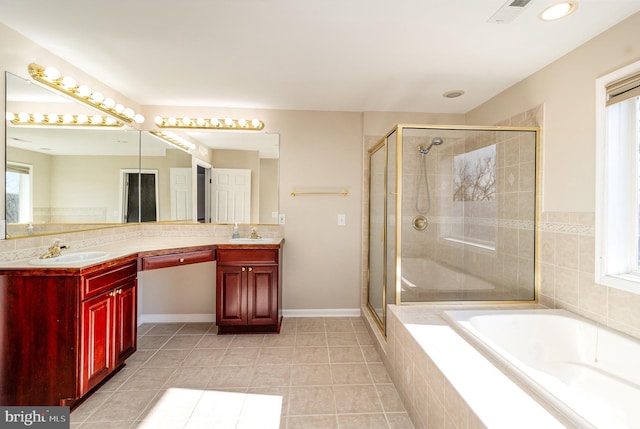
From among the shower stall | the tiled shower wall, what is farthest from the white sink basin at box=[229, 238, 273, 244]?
the tiled shower wall

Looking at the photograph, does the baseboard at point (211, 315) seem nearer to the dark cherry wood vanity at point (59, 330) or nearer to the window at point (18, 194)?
the dark cherry wood vanity at point (59, 330)

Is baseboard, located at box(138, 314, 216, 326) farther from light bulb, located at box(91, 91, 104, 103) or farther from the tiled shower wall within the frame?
the tiled shower wall

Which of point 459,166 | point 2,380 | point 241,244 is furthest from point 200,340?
point 459,166

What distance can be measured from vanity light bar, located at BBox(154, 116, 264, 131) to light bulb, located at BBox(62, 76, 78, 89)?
87 cm

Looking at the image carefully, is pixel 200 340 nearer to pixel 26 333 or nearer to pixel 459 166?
pixel 26 333

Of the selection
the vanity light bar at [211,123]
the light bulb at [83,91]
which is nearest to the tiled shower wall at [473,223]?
the vanity light bar at [211,123]

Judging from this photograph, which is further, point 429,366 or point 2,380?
point 2,380

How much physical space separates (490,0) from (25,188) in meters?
2.87

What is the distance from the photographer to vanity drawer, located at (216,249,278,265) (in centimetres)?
263

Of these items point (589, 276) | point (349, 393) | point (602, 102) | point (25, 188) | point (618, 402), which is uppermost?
point (602, 102)

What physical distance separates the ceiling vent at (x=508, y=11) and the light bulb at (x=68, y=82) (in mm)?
2755

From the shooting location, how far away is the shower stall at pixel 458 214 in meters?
2.20

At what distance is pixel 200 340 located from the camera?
2602 millimetres

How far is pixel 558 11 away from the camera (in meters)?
1.52
